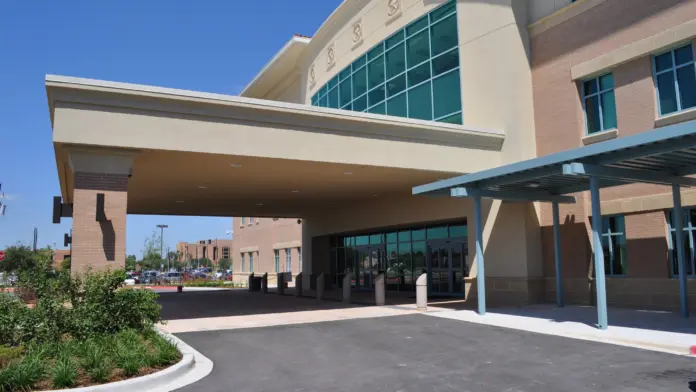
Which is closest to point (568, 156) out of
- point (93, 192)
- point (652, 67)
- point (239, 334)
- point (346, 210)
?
point (652, 67)

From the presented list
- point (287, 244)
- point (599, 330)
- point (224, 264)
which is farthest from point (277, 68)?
point (224, 264)

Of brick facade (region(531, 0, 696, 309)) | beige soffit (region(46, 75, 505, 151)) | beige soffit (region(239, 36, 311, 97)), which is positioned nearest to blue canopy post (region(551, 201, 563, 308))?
brick facade (region(531, 0, 696, 309))

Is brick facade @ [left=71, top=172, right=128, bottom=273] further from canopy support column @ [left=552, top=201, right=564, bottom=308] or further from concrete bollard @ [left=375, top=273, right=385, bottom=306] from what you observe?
canopy support column @ [left=552, top=201, right=564, bottom=308]

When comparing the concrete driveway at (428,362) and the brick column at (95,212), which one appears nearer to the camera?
the concrete driveway at (428,362)

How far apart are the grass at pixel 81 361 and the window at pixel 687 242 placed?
13.9 meters

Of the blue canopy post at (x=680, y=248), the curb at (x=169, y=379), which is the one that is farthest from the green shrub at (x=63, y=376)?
the blue canopy post at (x=680, y=248)

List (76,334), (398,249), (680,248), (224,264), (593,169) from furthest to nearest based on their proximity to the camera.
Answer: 1. (224,264)
2. (398,249)
3. (680,248)
4. (593,169)
5. (76,334)

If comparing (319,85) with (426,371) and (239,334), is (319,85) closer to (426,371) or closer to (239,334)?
(239,334)

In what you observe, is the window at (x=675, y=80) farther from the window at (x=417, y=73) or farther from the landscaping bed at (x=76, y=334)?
the landscaping bed at (x=76, y=334)

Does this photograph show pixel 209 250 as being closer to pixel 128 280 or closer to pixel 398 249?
pixel 128 280

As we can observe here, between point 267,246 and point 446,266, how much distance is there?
23.9 m

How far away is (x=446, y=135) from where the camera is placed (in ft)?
62.8

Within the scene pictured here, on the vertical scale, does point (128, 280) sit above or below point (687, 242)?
below

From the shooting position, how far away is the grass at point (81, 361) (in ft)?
26.1
